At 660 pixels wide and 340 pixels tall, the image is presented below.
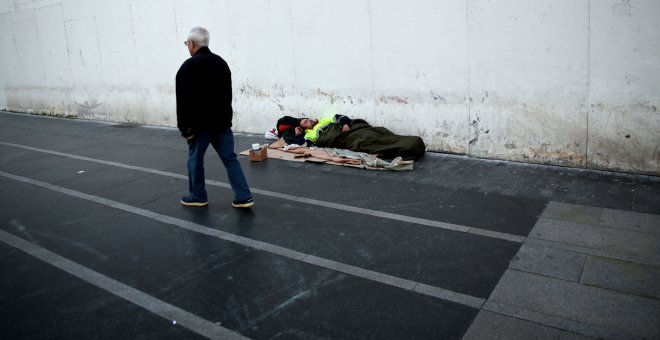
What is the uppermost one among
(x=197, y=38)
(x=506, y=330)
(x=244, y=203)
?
(x=197, y=38)

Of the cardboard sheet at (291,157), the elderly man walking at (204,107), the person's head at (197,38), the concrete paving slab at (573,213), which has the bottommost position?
→ the concrete paving slab at (573,213)

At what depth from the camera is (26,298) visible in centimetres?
397

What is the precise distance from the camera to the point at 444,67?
7238 mm

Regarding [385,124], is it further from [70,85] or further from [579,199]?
[70,85]

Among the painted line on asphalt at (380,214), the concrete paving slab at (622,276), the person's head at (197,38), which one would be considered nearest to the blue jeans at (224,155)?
the painted line on asphalt at (380,214)

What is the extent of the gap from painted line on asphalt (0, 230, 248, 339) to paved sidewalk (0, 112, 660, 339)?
17mm

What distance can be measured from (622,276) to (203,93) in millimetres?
4060

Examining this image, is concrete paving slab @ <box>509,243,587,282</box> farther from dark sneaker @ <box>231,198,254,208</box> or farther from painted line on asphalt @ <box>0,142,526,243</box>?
dark sneaker @ <box>231,198,254,208</box>

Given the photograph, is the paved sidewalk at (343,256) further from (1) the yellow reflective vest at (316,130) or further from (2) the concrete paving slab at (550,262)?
(1) the yellow reflective vest at (316,130)

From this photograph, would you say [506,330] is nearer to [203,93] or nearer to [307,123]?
[203,93]

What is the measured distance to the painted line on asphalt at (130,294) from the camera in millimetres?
3447

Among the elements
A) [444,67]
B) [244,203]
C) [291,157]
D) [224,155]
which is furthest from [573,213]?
[291,157]

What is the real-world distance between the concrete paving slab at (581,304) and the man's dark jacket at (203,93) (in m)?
3.26

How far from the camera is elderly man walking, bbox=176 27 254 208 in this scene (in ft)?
17.6
